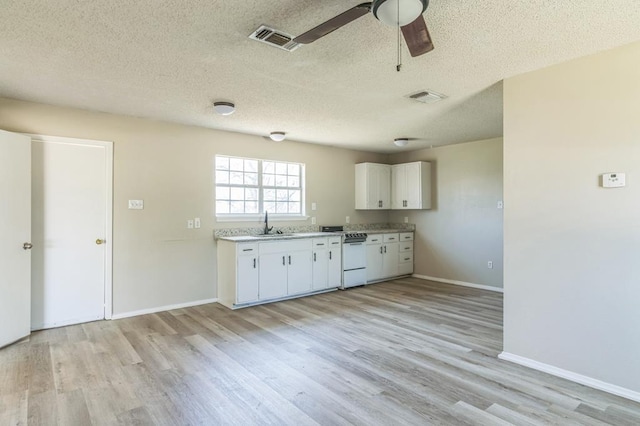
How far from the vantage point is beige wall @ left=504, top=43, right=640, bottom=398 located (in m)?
2.48

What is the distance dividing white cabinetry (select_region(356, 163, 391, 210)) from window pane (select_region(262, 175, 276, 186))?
1.76 metres

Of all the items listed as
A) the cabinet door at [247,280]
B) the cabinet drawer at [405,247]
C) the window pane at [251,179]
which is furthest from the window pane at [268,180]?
the cabinet drawer at [405,247]

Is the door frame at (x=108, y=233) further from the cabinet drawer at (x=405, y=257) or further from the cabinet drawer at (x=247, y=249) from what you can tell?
the cabinet drawer at (x=405, y=257)

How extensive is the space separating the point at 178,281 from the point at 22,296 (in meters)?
1.59

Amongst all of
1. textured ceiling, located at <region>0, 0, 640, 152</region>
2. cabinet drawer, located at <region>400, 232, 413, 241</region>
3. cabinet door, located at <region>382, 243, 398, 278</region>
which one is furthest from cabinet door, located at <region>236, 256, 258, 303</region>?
cabinet drawer, located at <region>400, 232, 413, 241</region>

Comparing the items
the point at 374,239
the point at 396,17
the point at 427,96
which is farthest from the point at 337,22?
the point at 374,239

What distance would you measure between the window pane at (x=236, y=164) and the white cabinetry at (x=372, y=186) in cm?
232

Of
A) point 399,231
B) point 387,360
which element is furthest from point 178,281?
point 399,231

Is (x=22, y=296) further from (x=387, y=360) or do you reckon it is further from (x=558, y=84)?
(x=558, y=84)

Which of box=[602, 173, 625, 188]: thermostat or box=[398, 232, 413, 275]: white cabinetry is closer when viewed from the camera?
box=[602, 173, 625, 188]: thermostat

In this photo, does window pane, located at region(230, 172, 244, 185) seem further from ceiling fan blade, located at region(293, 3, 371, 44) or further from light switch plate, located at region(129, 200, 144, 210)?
ceiling fan blade, located at region(293, 3, 371, 44)

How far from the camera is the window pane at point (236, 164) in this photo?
5.31 metres

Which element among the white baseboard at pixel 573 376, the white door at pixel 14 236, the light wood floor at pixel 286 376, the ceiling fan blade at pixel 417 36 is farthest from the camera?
the white door at pixel 14 236

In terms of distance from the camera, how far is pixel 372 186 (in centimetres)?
672
